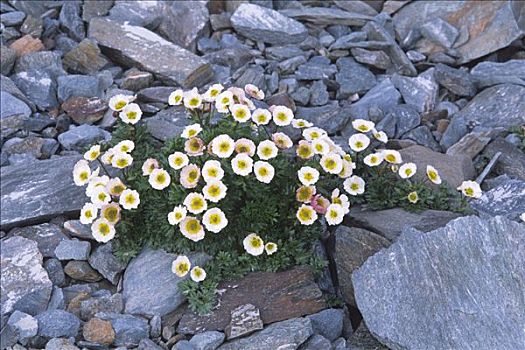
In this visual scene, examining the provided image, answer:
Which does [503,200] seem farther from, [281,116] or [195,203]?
[195,203]

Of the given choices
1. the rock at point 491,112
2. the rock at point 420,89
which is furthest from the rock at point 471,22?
the rock at point 491,112

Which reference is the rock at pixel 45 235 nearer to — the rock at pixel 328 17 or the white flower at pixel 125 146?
the white flower at pixel 125 146

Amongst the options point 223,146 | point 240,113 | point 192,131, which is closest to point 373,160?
point 240,113

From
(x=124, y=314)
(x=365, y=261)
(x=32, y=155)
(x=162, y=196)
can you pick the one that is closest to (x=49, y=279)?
(x=124, y=314)

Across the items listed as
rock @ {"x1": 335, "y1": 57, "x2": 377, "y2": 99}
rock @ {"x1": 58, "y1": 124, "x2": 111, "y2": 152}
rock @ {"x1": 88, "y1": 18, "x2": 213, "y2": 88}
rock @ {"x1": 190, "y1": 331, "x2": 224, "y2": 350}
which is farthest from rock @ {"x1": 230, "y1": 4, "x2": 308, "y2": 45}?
rock @ {"x1": 190, "y1": 331, "x2": 224, "y2": 350}

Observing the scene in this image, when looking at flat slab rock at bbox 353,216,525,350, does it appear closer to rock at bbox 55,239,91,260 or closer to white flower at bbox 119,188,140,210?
white flower at bbox 119,188,140,210

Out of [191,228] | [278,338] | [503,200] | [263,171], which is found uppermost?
[263,171]

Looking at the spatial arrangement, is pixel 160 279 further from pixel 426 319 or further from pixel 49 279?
pixel 426 319
